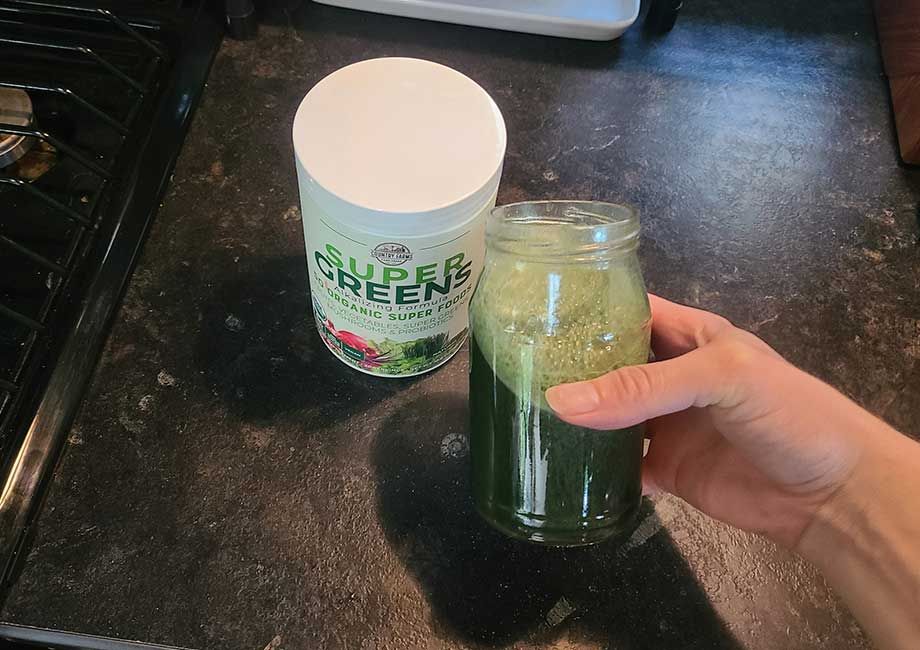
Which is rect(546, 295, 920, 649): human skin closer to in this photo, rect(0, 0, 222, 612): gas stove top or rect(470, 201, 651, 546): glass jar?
rect(470, 201, 651, 546): glass jar

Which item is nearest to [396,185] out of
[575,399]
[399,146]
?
[399,146]

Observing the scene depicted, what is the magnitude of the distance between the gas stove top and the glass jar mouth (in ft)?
1.07

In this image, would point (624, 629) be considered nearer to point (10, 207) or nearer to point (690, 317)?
point (690, 317)

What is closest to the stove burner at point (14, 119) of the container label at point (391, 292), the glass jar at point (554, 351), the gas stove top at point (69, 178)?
the gas stove top at point (69, 178)

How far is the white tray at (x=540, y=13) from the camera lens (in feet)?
2.61

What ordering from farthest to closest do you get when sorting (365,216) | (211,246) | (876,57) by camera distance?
(876,57) < (211,246) < (365,216)

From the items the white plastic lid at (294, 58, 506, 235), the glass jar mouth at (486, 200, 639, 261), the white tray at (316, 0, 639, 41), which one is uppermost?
the white plastic lid at (294, 58, 506, 235)

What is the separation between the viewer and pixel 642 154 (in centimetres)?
76

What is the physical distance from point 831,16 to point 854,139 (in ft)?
0.55

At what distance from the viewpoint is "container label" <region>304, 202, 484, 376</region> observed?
1.65 feet

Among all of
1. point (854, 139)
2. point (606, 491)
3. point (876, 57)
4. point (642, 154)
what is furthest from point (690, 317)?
point (876, 57)

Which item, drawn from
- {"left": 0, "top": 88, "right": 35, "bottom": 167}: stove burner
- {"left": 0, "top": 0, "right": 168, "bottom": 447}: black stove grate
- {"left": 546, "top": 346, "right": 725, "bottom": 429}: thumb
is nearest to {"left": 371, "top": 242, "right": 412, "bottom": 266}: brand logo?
{"left": 546, "top": 346, "right": 725, "bottom": 429}: thumb

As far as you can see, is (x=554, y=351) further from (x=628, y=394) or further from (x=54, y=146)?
(x=54, y=146)

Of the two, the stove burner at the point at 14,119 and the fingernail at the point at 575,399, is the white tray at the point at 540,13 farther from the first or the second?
the fingernail at the point at 575,399
